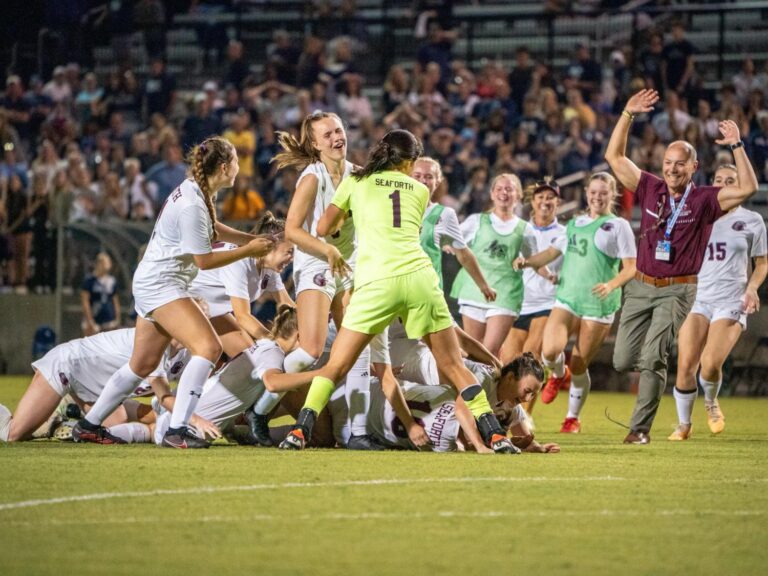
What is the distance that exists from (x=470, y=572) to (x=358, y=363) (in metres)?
4.48

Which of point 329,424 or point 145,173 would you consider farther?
point 145,173

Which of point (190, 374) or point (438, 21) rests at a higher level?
point (438, 21)

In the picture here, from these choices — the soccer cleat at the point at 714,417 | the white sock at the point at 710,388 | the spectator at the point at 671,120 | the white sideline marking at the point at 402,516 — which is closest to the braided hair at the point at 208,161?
the white sideline marking at the point at 402,516

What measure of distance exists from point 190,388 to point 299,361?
81cm

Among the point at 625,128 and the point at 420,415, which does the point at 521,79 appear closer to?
the point at 625,128

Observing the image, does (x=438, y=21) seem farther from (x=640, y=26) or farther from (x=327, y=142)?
(x=327, y=142)

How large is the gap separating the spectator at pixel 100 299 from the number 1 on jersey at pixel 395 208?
10.5 meters

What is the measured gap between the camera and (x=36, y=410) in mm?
9742

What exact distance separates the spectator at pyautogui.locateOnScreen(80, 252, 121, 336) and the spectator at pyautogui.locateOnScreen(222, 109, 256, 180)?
3184 millimetres

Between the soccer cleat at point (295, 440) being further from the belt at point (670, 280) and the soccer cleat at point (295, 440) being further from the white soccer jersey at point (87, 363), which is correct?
the belt at point (670, 280)

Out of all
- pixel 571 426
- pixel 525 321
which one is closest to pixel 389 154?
pixel 571 426

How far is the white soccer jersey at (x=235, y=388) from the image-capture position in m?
9.64

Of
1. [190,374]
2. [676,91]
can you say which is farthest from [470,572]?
[676,91]

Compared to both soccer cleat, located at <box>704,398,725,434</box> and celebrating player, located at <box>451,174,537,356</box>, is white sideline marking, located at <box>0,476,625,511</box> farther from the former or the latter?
celebrating player, located at <box>451,174,537,356</box>
